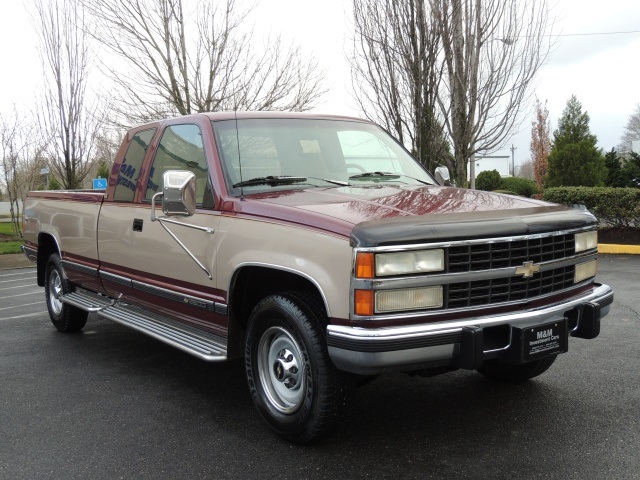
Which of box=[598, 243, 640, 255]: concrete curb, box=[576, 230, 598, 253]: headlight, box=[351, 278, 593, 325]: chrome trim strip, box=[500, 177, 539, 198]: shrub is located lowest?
box=[598, 243, 640, 255]: concrete curb

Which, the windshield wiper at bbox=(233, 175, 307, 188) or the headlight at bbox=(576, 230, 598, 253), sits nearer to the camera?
the headlight at bbox=(576, 230, 598, 253)

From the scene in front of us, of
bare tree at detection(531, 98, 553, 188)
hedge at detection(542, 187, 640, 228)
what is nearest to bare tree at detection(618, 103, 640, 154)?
bare tree at detection(531, 98, 553, 188)

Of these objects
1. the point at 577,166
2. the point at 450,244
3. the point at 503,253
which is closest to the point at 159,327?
the point at 450,244

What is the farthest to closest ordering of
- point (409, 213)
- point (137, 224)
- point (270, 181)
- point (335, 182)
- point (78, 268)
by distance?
1. point (78, 268)
2. point (137, 224)
3. point (335, 182)
4. point (270, 181)
5. point (409, 213)

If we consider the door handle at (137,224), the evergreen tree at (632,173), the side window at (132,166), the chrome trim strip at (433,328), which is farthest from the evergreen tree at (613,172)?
the chrome trim strip at (433,328)

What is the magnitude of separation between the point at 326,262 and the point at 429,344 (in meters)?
0.64

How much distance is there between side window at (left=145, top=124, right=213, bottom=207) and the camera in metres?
4.37

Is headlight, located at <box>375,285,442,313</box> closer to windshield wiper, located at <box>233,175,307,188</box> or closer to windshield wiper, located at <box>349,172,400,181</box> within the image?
windshield wiper, located at <box>233,175,307,188</box>

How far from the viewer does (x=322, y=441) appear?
12.0 ft

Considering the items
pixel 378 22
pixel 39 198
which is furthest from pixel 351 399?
pixel 378 22

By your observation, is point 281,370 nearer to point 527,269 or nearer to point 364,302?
point 364,302

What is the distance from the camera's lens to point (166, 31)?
15.6m

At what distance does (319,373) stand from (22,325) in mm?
5107

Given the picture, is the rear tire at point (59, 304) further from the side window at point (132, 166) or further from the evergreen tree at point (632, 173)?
the evergreen tree at point (632, 173)
